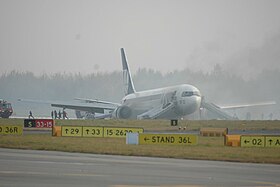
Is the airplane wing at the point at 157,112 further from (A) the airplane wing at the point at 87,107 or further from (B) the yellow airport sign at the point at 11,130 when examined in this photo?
(B) the yellow airport sign at the point at 11,130

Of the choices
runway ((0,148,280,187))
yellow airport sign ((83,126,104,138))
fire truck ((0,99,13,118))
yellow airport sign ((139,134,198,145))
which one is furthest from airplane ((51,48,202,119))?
runway ((0,148,280,187))

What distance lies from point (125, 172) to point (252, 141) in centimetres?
2247

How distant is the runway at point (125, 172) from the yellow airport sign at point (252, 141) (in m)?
13.5

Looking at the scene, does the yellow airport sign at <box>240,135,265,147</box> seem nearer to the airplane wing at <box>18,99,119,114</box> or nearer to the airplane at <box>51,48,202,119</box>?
the airplane at <box>51,48,202,119</box>

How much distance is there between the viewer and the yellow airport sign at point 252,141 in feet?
155

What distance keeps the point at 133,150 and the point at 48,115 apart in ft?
413

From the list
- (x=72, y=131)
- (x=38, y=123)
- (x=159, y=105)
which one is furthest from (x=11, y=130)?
(x=159, y=105)

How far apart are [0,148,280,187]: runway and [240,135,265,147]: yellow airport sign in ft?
44.4

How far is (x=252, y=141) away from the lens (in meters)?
47.5

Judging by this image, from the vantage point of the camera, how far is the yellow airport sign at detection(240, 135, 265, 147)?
4734 cm

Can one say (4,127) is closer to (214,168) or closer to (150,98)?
(214,168)

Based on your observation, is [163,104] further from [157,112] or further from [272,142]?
[272,142]

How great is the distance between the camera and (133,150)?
135 ft

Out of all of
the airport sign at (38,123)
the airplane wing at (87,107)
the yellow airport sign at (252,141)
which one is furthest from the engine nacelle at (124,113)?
the yellow airport sign at (252,141)
